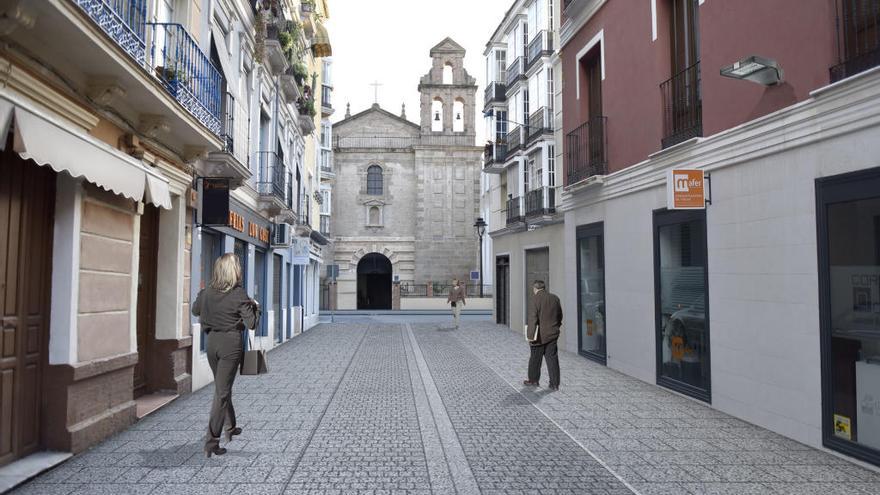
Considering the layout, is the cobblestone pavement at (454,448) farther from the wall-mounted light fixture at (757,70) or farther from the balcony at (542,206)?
the balcony at (542,206)

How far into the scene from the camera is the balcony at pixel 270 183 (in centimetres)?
1492

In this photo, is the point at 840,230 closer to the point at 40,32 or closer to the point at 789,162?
the point at 789,162

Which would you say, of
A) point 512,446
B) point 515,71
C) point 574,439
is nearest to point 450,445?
point 512,446

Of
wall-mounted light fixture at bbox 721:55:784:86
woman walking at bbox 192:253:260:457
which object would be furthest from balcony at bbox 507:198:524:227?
woman walking at bbox 192:253:260:457

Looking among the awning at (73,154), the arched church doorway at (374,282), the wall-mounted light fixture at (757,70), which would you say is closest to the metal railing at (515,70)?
the wall-mounted light fixture at (757,70)

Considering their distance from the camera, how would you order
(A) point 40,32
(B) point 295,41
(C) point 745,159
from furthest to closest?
(B) point 295,41
(C) point 745,159
(A) point 40,32

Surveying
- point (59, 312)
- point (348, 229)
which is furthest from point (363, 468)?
point (348, 229)

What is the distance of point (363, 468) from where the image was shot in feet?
18.3

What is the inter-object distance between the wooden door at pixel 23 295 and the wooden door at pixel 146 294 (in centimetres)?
266

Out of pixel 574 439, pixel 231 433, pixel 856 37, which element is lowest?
pixel 574 439

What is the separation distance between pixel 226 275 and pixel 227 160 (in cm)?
483

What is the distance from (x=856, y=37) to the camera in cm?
609

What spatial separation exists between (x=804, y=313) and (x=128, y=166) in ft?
24.6

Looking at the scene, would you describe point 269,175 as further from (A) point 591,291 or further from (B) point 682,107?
(B) point 682,107
